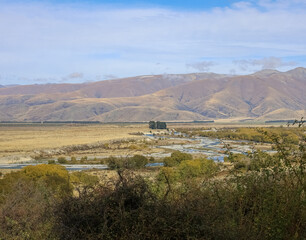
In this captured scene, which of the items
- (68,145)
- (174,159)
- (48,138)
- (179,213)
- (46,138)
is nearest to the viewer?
(179,213)

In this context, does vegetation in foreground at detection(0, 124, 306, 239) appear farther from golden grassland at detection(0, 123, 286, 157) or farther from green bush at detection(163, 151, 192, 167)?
golden grassland at detection(0, 123, 286, 157)

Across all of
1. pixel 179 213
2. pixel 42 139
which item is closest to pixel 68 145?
pixel 42 139

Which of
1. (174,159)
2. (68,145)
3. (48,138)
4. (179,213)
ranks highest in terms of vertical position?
(179,213)

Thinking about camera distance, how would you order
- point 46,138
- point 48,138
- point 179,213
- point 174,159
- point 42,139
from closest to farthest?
point 179,213 < point 174,159 < point 42,139 < point 46,138 < point 48,138

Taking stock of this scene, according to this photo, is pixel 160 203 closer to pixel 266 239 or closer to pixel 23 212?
pixel 266 239

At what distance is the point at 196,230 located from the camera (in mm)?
5766

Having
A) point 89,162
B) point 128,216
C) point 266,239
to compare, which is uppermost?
point 128,216

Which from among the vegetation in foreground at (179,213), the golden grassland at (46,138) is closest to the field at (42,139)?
the golden grassland at (46,138)

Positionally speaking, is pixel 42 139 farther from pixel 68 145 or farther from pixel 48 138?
pixel 68 145

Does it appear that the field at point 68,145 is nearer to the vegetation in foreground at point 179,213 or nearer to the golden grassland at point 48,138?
the golden grassland at point 48,138

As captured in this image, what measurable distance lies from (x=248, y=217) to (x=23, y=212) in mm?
8261

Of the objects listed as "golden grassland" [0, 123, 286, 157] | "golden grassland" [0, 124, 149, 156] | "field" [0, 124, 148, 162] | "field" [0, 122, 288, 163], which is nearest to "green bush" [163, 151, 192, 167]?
"field" [0, 122, 288, 163]

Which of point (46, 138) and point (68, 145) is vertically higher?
point (46, 138)

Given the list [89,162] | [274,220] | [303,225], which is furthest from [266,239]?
[89,162]
